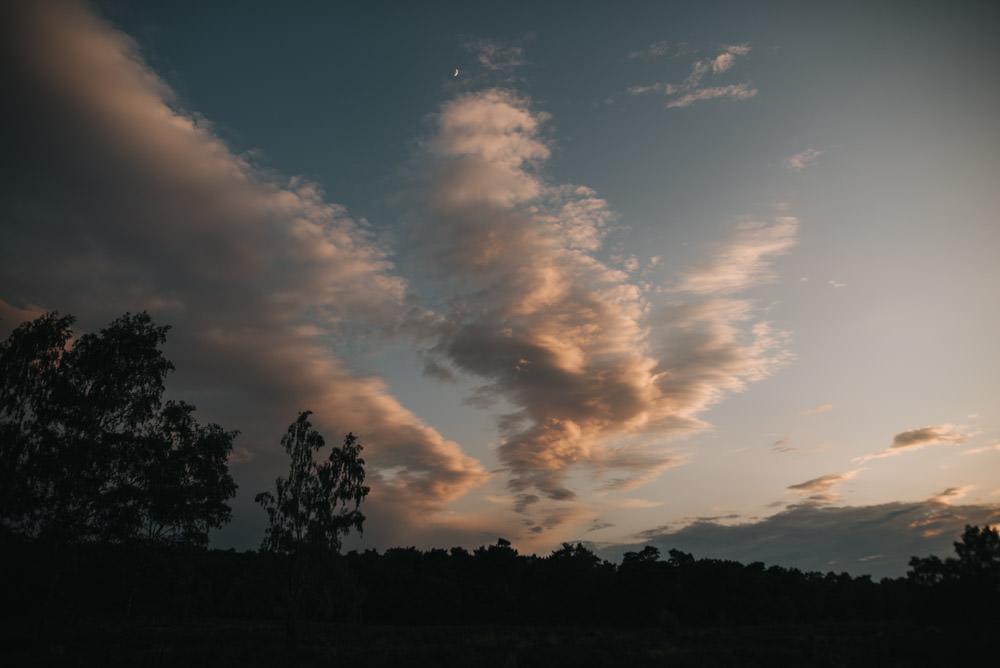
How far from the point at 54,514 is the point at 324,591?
1887 centimetres

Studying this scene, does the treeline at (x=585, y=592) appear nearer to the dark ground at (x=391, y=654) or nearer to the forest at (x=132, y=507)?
the forest at (x=132, y=507)

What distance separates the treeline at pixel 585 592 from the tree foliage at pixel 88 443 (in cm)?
1805

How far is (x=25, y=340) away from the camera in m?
29.0

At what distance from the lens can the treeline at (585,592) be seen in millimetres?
69125

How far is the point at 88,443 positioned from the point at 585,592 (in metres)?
82.3

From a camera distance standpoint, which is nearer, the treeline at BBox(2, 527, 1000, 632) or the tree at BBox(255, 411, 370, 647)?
the tree at BBox(255, 411, 370, 647)

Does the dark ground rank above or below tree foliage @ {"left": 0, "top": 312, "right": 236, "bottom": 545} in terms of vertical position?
below

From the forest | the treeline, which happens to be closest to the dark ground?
the forest

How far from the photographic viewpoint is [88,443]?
2841 centimetres

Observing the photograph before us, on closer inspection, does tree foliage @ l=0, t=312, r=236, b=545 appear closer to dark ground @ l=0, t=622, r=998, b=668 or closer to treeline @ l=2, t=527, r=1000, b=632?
dark ground @ l=0, t=622, r=998, b=668

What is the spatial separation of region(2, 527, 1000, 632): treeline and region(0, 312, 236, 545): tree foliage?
18.0 meters

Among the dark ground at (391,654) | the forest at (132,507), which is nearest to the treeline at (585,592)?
the forest at (132,507)

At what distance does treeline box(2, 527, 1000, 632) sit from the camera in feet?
227

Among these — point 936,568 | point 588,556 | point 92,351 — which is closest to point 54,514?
point 92,351
